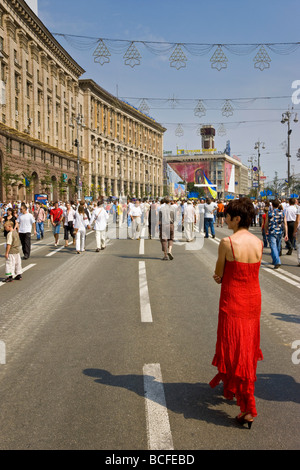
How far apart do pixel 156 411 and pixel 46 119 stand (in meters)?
56.4

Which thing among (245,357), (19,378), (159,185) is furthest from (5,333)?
(159,185)

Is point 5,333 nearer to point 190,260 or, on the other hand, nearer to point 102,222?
point 190,260

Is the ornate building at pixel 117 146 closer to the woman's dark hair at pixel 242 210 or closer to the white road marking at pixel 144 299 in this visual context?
the white road marking at pixel 144 299

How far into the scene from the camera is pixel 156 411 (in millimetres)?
3775

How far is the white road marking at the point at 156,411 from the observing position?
3275 millimetres

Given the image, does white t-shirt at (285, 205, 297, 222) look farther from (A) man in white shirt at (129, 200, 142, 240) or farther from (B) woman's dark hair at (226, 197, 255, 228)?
(B) woman's dark hair at (226, 197, 255, 228)

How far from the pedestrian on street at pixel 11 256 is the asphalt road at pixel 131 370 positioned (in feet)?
1.71

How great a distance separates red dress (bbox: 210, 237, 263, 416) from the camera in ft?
12.0

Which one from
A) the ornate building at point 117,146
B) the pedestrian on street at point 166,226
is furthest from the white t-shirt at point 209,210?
the ornate building at point 117,146

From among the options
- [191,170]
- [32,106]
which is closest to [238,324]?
[32,106]

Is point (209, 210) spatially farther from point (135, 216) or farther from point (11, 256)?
point (11, 256)

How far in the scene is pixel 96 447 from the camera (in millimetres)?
3209

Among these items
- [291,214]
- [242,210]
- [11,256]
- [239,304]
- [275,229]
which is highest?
[242,210]

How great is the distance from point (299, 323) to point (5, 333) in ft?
13.6
